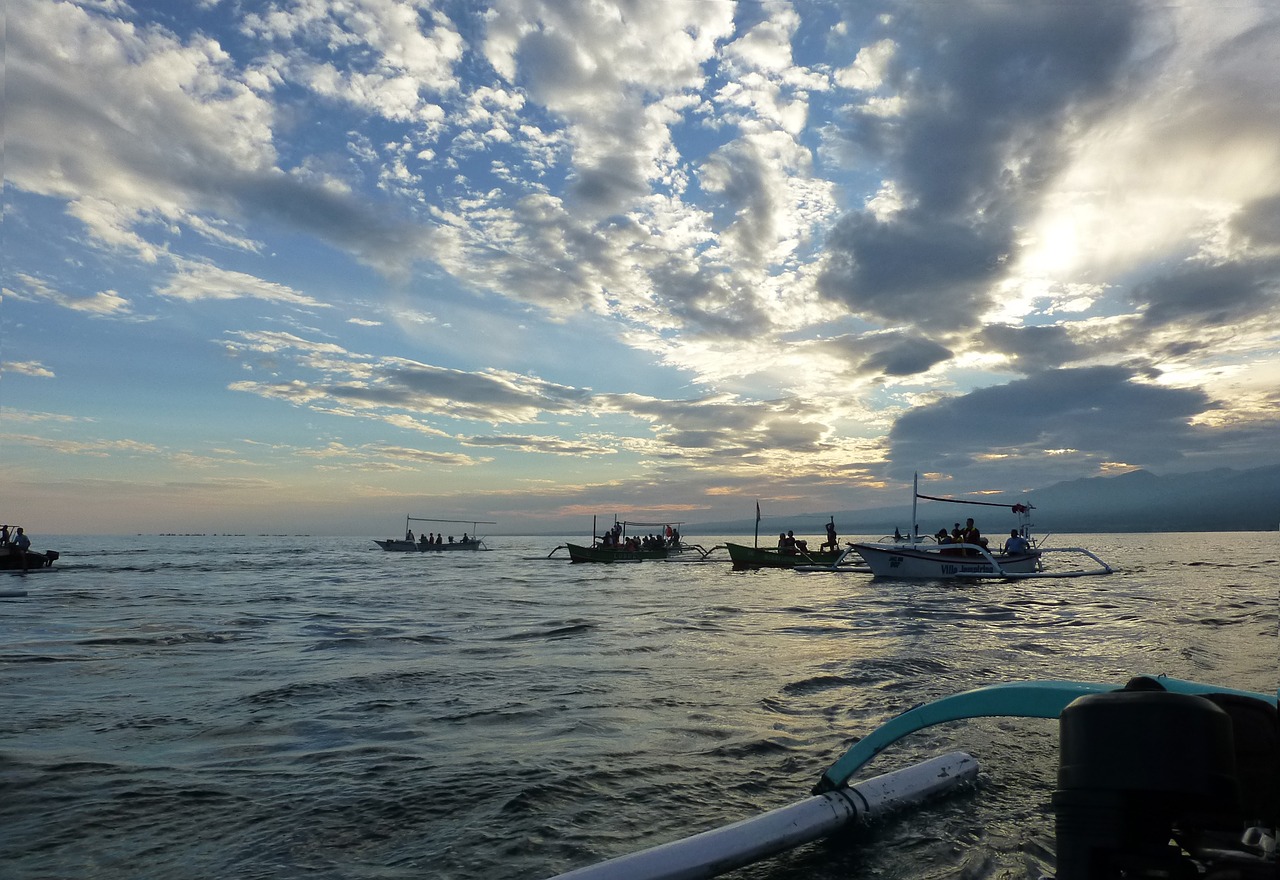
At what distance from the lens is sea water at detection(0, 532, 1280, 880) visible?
4914 millimetres

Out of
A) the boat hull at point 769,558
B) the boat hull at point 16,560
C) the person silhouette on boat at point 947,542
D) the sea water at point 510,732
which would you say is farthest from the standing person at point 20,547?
the person silhouette on boat at point 947,542

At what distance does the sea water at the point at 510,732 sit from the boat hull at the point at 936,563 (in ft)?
36.9

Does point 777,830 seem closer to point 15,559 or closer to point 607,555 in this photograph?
point 607,555

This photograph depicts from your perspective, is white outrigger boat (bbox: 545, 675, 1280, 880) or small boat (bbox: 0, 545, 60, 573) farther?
small boat (bbox: 0, 545, 60, 573)

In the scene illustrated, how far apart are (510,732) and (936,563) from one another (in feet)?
91.5

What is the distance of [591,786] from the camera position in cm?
608

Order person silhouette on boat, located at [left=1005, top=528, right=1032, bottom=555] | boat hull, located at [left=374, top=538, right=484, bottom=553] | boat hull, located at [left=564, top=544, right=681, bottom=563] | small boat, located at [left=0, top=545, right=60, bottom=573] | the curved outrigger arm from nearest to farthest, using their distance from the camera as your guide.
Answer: the curved outrigger arm < person silhouette on boat, located at [left=1005, top=528, right=1032, bottom=555] < small boat, located at [left=0, top=545, right=60, bottom=573] < boat hull, located at [left=564, top=544, right=681, bottom=563] < boat hull, located at [left=374, top=538, right=484, bottom=553]

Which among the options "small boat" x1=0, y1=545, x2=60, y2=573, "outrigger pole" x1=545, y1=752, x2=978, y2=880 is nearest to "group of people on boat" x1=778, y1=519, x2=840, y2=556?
"outrigger pole" x1=545, y1=752, x2=978, y2=880

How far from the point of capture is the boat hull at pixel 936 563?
3097 cm

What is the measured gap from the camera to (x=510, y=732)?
7840mm

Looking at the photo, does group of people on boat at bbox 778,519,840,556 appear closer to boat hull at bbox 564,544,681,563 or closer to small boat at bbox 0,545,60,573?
boat hull at bbox 564,544,681,563

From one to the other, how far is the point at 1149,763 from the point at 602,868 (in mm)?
2731

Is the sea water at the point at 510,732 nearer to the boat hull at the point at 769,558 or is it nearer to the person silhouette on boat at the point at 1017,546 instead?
the person silhouette on boat at the point at 1017,546

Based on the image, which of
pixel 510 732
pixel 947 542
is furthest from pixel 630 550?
pixel 510 732
